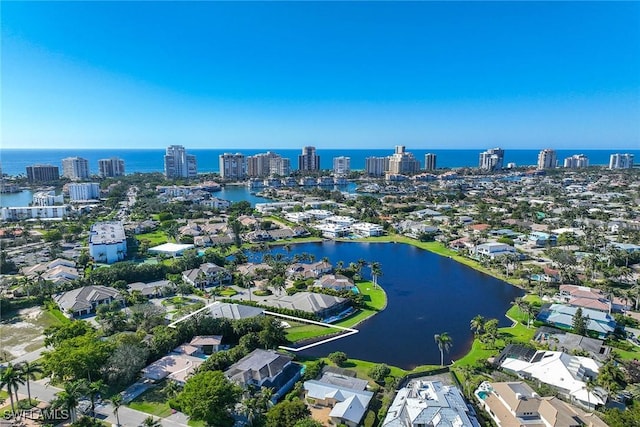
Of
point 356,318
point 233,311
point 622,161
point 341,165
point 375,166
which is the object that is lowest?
point 356,318

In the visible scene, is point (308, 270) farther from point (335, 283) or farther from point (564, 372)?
point (564, 372)

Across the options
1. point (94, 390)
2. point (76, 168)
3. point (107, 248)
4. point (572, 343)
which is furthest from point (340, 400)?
point (76, 168)

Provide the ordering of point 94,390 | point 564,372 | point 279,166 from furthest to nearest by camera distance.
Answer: point 279,166, point 564,372, point 94,390

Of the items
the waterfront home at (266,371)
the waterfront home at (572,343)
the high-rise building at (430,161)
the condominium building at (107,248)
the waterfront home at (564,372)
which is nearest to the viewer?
the waterfront home at (564,372)

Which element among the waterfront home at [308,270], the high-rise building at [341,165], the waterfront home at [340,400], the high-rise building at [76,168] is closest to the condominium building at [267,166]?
the high-rise building at [341,165]

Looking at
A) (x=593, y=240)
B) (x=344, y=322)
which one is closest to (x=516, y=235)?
(x=593, y=240)

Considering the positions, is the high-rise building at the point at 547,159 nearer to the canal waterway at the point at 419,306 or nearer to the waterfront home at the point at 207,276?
the canal waterway at the point at 419,306
